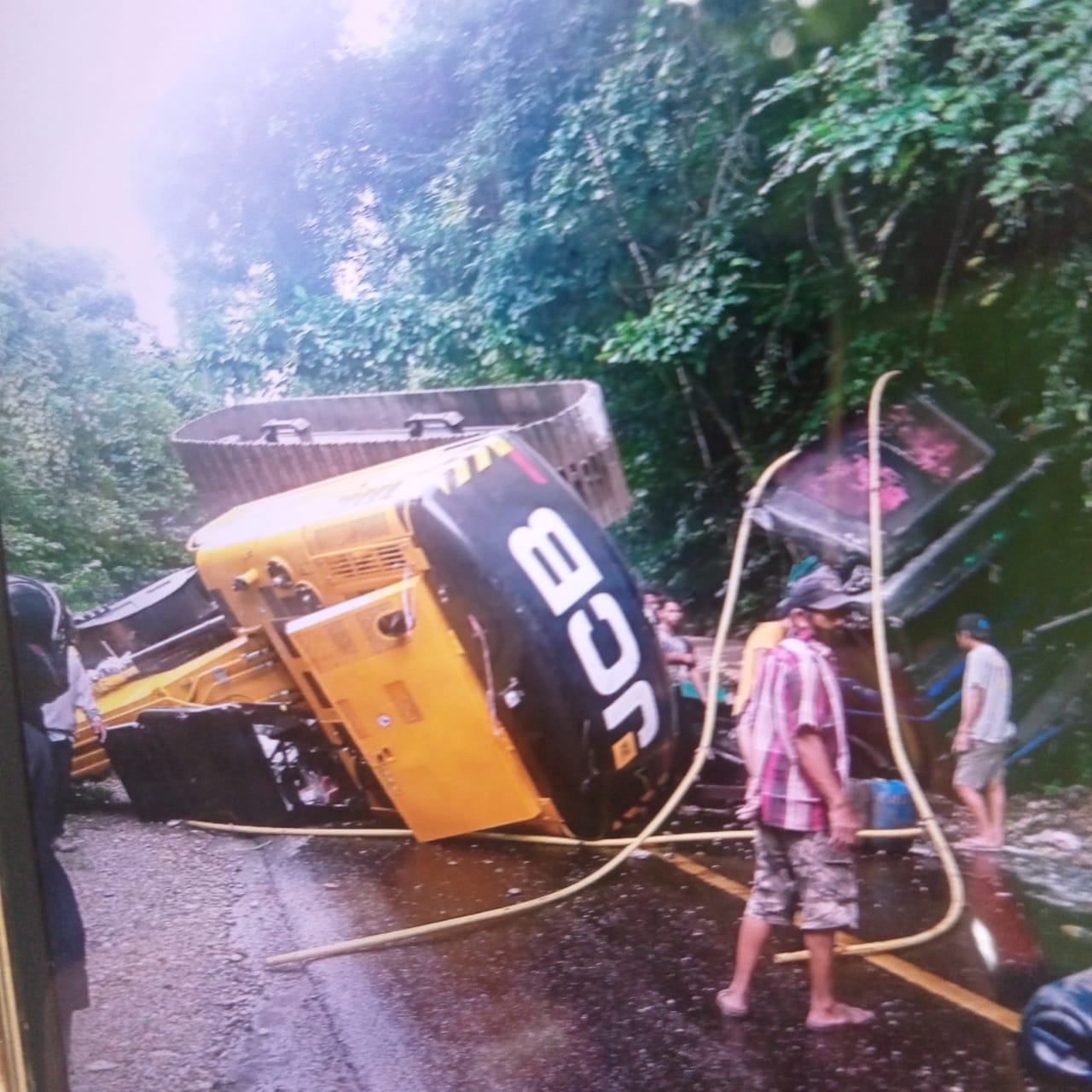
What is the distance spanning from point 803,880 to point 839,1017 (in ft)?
0.81

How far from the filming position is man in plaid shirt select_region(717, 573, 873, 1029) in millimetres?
1939

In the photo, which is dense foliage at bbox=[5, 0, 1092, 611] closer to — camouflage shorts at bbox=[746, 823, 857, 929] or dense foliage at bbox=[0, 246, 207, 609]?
dense foliage at bbox=[0, 246, 207, 609]

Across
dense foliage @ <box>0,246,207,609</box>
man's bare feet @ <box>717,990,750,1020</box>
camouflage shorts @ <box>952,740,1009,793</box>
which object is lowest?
man's bare feet @ <box>717,990,750,1020</box>

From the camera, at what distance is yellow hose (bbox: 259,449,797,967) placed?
201cm

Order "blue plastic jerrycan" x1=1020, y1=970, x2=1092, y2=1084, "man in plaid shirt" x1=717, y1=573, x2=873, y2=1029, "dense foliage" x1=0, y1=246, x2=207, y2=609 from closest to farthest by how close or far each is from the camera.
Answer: "blue plastic jerrycan" x1=1020, y1=970, x2=1092, y2=1084 → "man in plaid shirt" x1=717, y1=573, x2=873, y2=1029 → "dense foliage" x1=0, y1=246, x2=207, y2=609

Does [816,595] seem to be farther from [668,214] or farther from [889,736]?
[668,214]

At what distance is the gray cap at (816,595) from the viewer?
6.42ft

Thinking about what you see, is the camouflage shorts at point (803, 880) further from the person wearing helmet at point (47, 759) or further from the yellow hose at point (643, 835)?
the person wearing helmet at point (47, 759)

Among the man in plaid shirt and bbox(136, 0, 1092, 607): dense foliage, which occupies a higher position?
bbox(136, 0, 1092, 607): dense foliage

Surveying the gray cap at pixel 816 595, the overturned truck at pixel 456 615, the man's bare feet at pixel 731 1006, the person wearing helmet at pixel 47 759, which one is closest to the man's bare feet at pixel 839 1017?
the man's bare feet at pixel 731 1006

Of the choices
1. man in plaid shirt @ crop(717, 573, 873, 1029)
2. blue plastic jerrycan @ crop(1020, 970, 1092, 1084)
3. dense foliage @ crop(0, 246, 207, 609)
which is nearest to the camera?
blue plastic jerrycan @ crop(1020, 970, 1092, 1084)

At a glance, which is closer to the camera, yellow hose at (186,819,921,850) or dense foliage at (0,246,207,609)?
yellow hose at (186,819,921,850)

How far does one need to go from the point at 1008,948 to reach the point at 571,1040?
82 cm

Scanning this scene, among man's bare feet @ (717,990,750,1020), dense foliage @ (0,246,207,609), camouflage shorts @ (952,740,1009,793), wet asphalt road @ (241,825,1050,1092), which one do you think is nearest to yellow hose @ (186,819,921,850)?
wet asphalt road @ (241,825,1050,1092)
